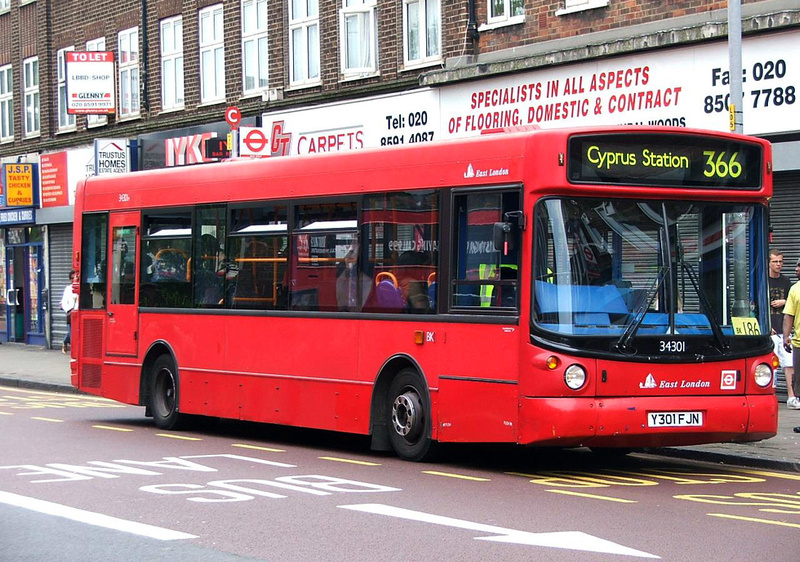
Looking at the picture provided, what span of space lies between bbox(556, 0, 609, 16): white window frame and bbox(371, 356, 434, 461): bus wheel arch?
30.1 feet

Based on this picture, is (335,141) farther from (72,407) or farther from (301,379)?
(301,379)

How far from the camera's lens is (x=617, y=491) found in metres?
10.9

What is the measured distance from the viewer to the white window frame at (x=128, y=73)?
33.1 metres

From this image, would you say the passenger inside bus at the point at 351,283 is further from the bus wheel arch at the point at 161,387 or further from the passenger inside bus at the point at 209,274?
the bus wheel arch at the point at 161,387

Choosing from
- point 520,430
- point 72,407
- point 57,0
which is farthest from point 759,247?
point 57,0

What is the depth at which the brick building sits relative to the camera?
19000mm

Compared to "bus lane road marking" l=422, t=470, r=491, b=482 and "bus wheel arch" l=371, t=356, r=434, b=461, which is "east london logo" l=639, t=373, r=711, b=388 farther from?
"bus wheel arch" l=371, t=356, r=434, b=461

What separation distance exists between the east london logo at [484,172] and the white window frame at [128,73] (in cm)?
2169

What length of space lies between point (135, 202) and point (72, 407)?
458 cm

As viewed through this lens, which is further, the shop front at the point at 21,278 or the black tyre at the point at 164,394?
the shop front at the point at 21,278

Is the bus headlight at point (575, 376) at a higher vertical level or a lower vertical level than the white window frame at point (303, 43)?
lower

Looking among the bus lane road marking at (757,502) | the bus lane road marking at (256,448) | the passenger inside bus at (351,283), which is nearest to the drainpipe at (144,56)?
the bus lane road marking at (256,448)

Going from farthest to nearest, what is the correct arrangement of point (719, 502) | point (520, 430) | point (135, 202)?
point (135, 202) → point (520, 430) → point (719, 502)

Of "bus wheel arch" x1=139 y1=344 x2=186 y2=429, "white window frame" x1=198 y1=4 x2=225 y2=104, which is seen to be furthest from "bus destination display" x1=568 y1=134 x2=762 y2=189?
"white window frame" x1=198 y1=4 x2=225 y2=104
